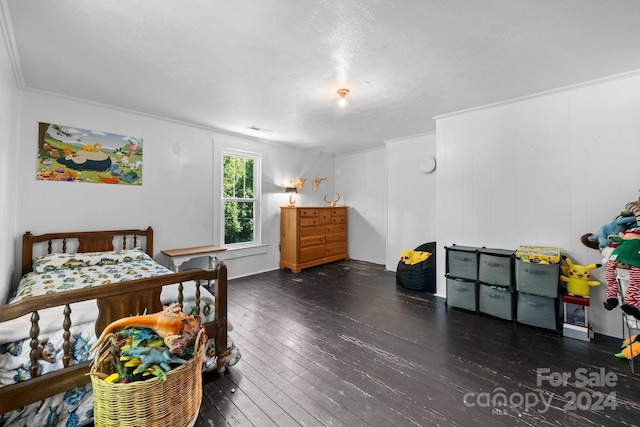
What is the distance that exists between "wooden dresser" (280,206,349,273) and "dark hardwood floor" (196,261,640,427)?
6.04ft

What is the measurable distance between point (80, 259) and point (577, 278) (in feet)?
16.5

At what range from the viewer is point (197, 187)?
13.7 feet

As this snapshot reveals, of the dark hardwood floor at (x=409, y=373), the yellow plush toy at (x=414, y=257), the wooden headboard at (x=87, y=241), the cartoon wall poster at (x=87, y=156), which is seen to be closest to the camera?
the dark hardwood floor at (x=409, y=373)

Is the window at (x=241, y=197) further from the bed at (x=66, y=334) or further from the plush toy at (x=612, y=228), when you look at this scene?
the plush toy at (x=612, y=228)

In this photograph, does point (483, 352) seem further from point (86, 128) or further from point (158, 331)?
point (86, 128)

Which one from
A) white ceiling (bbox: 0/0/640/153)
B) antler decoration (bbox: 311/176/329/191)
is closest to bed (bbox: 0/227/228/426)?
white ceiling (bbox: 0/0/640/153)

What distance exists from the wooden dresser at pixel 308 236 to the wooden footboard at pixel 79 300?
2969mm

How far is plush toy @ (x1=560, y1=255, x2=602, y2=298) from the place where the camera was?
8.32 ft

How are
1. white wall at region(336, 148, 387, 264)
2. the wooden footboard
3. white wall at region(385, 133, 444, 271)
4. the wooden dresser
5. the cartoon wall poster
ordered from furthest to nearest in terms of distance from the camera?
white wall at region(336, 148, 387, 264) < the wooden dresser < white wall at region(385, 133, 444, 271) < the cartoon wall poster < the wooden footboard

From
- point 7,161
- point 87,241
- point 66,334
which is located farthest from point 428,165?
point 7,161

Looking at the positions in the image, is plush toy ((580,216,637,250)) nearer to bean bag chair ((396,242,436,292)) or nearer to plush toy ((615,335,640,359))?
plush toy ((615,335,640,359))

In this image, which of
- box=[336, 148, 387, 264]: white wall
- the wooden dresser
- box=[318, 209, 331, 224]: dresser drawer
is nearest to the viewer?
the wooden dresser

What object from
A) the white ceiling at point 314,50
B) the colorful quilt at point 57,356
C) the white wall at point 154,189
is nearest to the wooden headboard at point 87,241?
the white wall at point 154,189

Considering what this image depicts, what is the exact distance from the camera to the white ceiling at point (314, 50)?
5.57 ft
